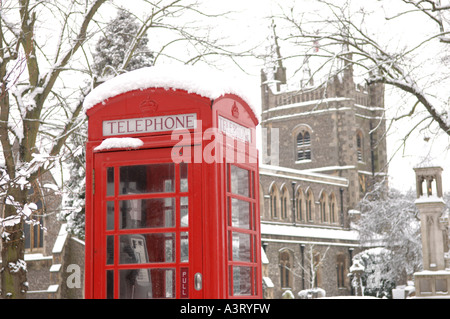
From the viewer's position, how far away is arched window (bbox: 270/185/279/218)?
46.1m

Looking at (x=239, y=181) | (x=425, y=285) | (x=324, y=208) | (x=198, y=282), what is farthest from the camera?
(x=324, y=208)

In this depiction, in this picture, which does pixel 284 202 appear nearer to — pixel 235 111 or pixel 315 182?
pixel 315 182

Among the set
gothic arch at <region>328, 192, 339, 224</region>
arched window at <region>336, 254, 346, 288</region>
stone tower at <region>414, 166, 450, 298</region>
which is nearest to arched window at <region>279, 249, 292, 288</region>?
arched window at <region>336, 254, 346, 288</region>

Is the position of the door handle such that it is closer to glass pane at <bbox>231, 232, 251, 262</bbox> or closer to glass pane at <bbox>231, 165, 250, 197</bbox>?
glass pane at <bbox>231, 232, 251, 262</bbox>

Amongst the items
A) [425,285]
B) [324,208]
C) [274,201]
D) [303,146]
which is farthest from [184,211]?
[303,146]

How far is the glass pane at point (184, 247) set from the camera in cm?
443

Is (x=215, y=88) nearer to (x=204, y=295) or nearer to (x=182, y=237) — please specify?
(x=182, y=237)

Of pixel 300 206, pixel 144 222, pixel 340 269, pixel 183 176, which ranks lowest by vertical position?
pixel 340 269

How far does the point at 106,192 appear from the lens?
464cm

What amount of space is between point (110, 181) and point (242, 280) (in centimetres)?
113

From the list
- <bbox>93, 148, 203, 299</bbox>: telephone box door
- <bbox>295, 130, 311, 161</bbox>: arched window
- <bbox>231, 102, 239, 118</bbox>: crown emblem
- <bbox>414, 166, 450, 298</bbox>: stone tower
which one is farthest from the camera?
<bbox>295, 130, 311, 161</bbox>: arched window

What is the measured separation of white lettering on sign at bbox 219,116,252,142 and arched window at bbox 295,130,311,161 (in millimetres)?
51629

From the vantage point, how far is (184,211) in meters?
4.48
